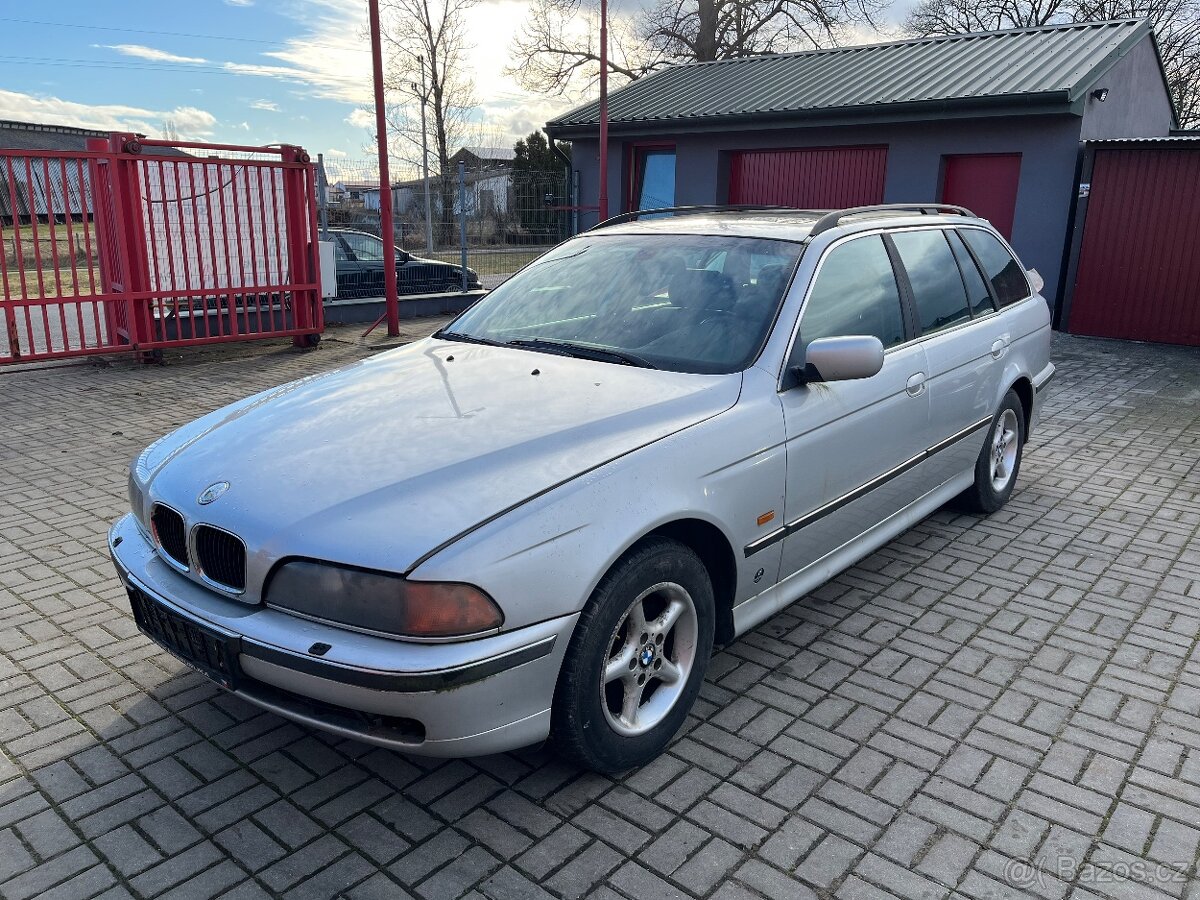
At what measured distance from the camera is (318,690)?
242 centimetres

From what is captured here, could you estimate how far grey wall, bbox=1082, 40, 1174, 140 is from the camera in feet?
41.5

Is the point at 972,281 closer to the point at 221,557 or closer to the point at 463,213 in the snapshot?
the point at 221,557

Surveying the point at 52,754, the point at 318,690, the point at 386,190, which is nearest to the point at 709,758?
the point at 318,690

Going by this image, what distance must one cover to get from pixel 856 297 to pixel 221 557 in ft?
8.82

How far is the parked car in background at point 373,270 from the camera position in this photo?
1316 cm

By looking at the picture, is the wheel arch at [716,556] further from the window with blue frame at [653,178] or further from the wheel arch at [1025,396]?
the window with blue frame at [653,178]

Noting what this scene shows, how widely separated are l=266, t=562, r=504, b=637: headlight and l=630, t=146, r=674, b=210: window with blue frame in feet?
51.7

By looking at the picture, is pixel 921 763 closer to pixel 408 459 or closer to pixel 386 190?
pixel 408 459

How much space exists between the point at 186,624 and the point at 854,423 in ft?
8.24

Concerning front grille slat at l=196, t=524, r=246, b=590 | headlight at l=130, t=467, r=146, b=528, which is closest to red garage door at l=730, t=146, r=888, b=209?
headlight at l=130, t=467, r=146, b=528

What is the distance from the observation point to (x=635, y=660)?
287cm

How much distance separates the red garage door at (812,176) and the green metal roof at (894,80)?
0.89 meters

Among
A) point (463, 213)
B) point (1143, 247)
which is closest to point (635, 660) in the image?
point (1143, 247)

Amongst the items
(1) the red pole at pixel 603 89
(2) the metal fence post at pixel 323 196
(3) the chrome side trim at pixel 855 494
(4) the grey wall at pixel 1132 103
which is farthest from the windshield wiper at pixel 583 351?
(1) the red pole at pixel 603 89
